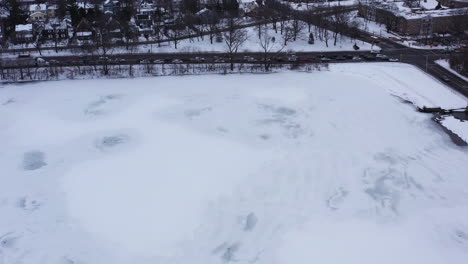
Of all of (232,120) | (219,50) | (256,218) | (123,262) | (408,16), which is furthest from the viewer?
(408,16)

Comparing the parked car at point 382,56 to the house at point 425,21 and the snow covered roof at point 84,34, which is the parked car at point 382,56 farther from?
the snow covered roof at point 84,34

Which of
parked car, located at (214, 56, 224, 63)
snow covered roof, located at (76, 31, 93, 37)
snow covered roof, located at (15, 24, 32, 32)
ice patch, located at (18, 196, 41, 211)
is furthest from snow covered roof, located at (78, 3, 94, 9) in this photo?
ice patch, located at (18, 196, 41, 211)

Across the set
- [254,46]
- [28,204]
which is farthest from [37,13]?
[28,204]

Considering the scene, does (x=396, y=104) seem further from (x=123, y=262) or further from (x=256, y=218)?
(x=123, y=262)

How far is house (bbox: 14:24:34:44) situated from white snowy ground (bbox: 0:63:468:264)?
16981 millimetres

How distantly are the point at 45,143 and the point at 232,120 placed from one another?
10064mm

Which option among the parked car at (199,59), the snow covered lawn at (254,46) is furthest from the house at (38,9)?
the parked car at (199,59)

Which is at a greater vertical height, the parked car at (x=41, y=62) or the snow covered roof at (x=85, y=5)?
the snow covered roof at (x=85, y=5)

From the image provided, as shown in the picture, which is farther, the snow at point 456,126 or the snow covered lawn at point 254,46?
the snow covered lawn at point 254,46

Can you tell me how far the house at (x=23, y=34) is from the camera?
4150cm

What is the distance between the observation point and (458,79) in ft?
94.7

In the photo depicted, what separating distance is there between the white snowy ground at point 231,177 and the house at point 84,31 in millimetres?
15624

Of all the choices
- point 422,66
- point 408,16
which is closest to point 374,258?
point 422,66

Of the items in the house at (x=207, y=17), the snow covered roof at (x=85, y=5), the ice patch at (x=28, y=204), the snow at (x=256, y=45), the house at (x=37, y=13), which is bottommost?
the ice patch at (x=28, y=204)
